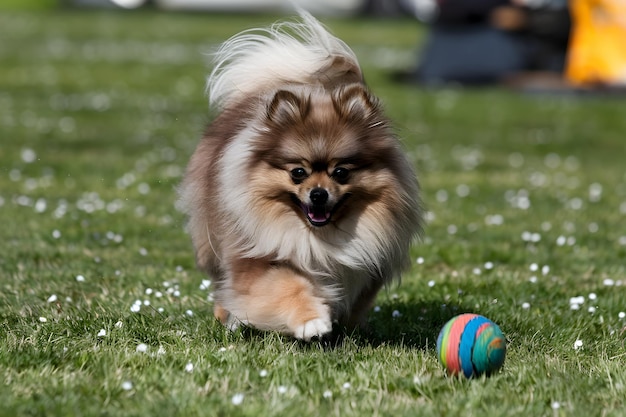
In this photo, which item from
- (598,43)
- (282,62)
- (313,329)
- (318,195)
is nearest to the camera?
(313,329)

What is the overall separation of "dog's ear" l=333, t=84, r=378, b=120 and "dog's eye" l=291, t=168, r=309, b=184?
0.33 meters

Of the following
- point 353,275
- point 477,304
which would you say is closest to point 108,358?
point 353,275

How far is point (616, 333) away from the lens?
4961mm

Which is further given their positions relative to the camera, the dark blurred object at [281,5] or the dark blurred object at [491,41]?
the dark blurred object at [281,5]

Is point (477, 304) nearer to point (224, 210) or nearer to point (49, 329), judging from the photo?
point (224, 210)

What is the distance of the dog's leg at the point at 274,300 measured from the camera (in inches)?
173

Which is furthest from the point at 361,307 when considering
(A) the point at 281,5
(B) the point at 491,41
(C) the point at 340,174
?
(A) the point at 281,5

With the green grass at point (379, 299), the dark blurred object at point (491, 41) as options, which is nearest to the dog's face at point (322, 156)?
the green grass at point (379, 299)

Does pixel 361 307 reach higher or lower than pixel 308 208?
lower

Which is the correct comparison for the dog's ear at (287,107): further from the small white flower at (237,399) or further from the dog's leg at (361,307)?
the small white flower at (237,399)

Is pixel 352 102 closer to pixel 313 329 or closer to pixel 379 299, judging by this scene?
pixel 313 329

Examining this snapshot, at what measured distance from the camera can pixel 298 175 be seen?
4.56m

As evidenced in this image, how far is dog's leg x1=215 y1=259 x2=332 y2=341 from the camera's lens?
14.4 feet

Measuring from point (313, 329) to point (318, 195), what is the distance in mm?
585
